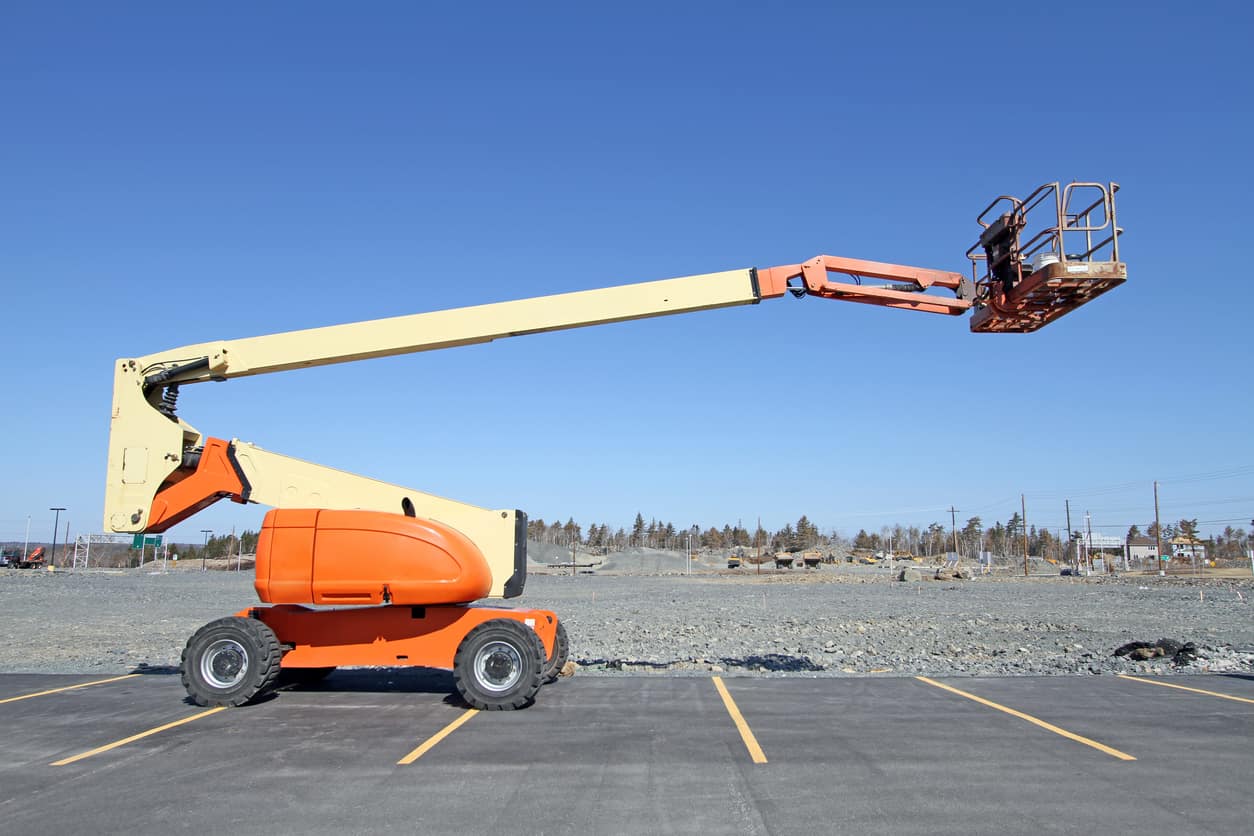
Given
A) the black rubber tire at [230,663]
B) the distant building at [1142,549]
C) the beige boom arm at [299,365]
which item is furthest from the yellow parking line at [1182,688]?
the distant building at [1142,549]

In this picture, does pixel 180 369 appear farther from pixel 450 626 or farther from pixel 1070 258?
pixel 1070 258

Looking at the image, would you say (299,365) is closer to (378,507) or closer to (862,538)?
(378,507)

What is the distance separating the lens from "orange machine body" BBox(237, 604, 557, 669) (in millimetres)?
11422

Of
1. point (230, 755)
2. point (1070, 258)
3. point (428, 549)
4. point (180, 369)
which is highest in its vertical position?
point (1070, 258)

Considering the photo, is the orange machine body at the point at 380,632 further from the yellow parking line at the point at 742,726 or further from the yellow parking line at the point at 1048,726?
the yellow parking line at the point at 1048,726

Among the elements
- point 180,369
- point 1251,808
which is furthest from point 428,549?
point 1251,808

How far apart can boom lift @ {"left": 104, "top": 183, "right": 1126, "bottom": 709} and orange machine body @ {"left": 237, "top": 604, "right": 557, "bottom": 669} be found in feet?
0.06

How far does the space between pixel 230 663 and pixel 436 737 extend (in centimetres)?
359

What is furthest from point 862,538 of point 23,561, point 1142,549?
point 23,561

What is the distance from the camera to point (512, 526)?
12.1 metres

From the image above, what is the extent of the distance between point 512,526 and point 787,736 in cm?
477

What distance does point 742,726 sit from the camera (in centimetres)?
969

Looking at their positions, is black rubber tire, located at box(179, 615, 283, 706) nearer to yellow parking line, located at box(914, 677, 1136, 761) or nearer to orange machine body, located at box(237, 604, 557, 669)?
orange machine body, located at box(237, 604, 557, 669)

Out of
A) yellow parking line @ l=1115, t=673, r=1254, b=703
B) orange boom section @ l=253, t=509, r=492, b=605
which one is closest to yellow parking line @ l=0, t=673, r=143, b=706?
orange boom section @ l=253, t=509, r=492, b=605
